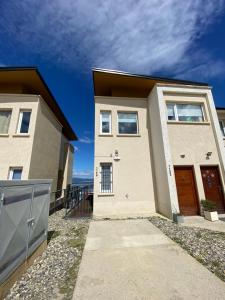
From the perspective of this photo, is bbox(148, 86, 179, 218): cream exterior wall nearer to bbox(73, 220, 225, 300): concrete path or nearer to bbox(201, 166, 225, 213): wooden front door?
bbox(201, 166, 225, 213): wooden front door

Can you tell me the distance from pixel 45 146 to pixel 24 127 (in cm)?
167

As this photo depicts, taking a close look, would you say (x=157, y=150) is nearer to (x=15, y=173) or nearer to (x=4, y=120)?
(x=15, y=173)

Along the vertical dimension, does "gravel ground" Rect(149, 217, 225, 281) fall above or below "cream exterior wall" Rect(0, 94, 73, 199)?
below

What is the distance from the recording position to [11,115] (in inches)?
326

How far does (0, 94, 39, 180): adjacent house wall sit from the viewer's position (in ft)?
24.7

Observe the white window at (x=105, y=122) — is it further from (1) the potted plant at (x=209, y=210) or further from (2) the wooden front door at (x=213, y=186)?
(1) the potted plant at (x=209, y=210)

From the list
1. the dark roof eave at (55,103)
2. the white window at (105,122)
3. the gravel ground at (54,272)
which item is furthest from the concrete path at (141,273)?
the dark roof eave at (55,103)

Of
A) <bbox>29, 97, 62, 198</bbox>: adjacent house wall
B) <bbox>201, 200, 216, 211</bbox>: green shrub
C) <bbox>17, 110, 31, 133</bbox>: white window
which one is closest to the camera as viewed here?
<bbox>201, 200, 216, 211</bbox>: green shrub

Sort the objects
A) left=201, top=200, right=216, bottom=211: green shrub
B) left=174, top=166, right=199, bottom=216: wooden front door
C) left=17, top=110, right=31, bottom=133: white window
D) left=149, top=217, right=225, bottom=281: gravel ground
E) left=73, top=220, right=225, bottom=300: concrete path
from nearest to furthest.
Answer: left=73, top=220, right=225, bottom=300: concrete path
left=149, top=217, right=225, bottom=281: gravel ground
left=201, top=200, right=216, bottom=211: green shrub
left=174, top=166, right=199, bottom=216: wooden front door
left=17, top=110, right=31, bottom=133: white window

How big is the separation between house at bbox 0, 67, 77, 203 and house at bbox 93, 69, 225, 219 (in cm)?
334

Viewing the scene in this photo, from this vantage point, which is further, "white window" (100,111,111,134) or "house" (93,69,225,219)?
"white window" (100,111,111,134)

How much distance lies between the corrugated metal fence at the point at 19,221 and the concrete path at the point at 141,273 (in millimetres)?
1259

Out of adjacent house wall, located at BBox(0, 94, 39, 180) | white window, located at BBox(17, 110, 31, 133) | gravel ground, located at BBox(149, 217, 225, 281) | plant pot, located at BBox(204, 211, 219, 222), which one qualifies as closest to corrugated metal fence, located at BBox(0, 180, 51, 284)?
gravel ground, located at BBox(149, 217, 225, 281)

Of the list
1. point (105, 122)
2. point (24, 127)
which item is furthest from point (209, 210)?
point (24, 127)
